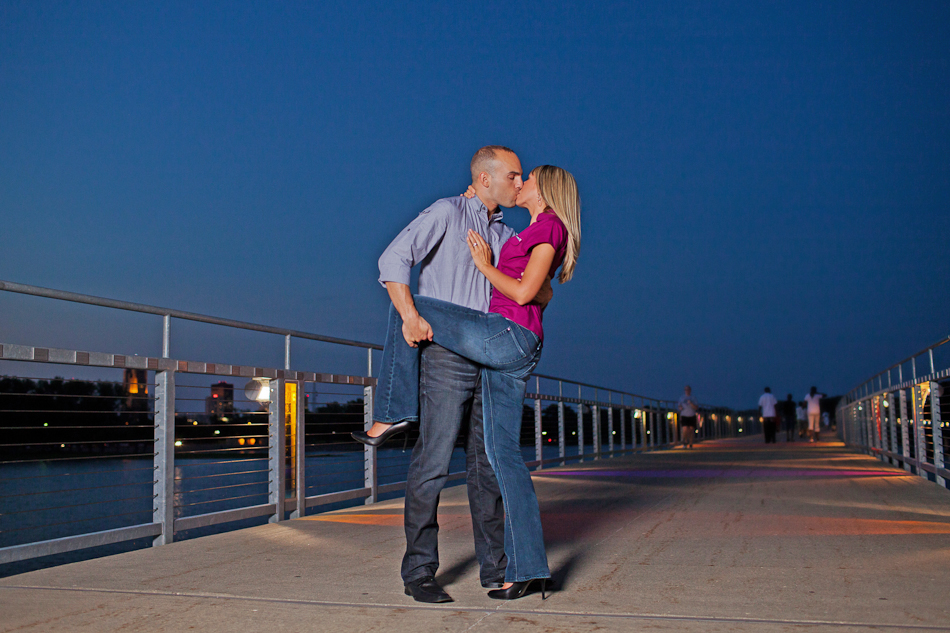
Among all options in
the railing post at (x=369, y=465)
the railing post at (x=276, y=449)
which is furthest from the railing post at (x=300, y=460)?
the railing post at (x=369, y=465)

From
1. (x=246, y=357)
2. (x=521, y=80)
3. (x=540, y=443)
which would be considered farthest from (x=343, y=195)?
(x=246, y=357)

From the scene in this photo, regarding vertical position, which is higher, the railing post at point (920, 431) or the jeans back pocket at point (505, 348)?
the jeans back pocket at point (505, 348)

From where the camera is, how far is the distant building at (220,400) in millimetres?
4404

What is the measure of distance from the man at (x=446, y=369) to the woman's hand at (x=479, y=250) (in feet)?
0.35

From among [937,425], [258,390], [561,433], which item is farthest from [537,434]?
[258,390]

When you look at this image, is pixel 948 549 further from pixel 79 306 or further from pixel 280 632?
pixel 79 306

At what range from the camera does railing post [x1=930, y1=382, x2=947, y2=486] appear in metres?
5.99

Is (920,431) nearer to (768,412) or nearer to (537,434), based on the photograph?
(537,434)

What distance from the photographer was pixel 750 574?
8.77ft

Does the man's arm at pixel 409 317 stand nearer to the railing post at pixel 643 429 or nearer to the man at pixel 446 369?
the man at pixel 446 369

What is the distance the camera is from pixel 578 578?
2641mm

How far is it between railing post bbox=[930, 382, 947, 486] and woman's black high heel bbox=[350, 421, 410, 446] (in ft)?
17.2

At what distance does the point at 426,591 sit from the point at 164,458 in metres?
2.04

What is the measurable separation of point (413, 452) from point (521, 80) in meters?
33.0
